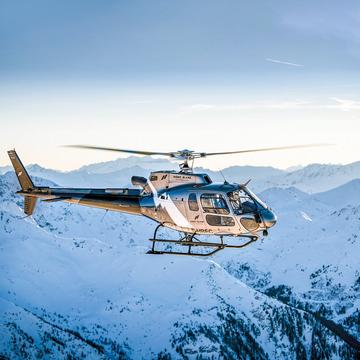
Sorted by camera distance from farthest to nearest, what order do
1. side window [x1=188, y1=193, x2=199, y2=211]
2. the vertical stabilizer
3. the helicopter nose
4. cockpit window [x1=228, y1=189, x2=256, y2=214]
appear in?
the vertical stabilizer → side window [x1=188, y1=193, x2=199, y2=211] → cockpit window [x1=228, y1=189, x2=256, y2=214] → the helicopter nose

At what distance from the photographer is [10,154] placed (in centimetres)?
5097

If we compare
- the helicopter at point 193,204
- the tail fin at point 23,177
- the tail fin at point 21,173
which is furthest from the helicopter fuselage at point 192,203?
the tail fin at point 23,177

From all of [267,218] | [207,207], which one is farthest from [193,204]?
[267,218]

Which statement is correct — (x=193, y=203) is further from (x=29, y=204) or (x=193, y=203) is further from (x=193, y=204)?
(x=29, y=204)

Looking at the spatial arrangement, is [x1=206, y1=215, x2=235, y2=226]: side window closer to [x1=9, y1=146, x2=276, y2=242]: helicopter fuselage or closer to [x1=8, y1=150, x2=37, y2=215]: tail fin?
[x1=9, y1=146, x2=276, y2=242]: helicopter fuselage

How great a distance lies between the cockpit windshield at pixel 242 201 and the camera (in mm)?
37594

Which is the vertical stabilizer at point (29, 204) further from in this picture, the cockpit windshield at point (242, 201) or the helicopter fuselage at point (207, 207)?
the cockpit windshield at point (242, 201)

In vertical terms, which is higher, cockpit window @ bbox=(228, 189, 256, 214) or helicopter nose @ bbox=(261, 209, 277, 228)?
cockpit window @ bbox=(228, 189, 256, 214)

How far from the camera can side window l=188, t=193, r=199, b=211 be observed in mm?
38938

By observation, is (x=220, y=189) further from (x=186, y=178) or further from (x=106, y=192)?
(x=106, y=192)

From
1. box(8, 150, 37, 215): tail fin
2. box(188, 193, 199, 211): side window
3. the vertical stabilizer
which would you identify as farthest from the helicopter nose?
the vertical stabilizer

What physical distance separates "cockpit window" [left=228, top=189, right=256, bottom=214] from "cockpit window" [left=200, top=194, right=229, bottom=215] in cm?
55

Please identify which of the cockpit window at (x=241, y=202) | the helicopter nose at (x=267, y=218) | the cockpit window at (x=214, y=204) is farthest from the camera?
the cockpit window at (x=214, y=204)

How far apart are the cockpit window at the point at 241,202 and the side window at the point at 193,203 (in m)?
2.47
